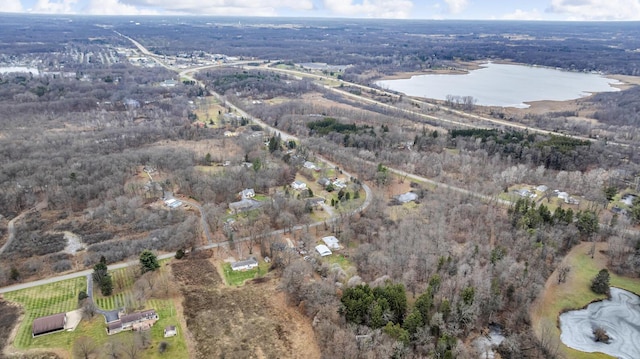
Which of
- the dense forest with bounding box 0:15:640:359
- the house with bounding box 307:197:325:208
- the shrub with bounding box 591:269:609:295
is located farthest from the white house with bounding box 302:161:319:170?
the shrub with bounding box 591:269:609:295

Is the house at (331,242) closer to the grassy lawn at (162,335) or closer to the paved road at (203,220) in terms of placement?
the paved road at (203,220)

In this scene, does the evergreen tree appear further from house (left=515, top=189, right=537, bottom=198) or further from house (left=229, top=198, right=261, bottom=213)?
house (left=515, top=189, right=537, bottom=198)

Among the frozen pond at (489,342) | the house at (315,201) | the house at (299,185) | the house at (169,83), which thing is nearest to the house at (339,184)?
the house at (299,185)

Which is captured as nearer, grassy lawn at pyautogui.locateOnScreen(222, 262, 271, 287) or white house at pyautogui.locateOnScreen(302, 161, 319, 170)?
grassy lawn at pyautogui.locateOnScreen(222, 262, 271, 287)

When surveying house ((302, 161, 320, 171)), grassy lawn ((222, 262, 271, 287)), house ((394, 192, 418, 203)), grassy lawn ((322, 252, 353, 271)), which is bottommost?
grassy lawn ((222, 262, 271, 287))

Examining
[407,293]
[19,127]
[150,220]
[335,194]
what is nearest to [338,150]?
[335,194]

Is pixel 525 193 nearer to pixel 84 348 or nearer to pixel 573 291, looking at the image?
pixel 573 291
